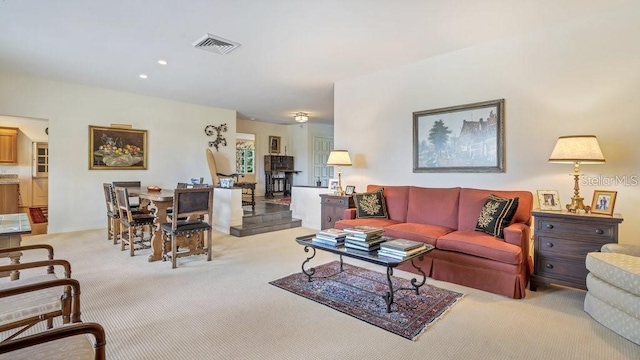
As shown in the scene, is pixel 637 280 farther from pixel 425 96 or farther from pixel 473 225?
pixel 425 96

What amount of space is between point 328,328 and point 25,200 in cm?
934

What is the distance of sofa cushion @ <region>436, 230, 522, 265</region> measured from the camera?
9.04 feet

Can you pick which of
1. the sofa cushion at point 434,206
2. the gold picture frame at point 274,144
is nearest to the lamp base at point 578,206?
the sofa cushion at point 434,206

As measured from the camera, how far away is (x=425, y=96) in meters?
4.29

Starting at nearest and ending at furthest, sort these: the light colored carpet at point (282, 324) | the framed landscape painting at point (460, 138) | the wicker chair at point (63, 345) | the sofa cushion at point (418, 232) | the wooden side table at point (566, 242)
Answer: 1. the wicker chair at point (63, 345)
2. the light colored carpet at point (282, 324)
3. the wooden side table at point (566, 242)
4. the sofa cushion at point (418, 232)
5. the framed landscape painting at point (460, 138)

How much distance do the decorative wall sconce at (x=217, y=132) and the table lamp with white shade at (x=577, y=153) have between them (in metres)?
6.60

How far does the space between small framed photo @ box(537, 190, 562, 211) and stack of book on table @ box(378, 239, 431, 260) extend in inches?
54.3

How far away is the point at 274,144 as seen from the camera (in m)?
10.2

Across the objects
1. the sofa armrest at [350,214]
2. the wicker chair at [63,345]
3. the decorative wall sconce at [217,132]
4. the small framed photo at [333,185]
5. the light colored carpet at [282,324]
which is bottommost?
the light colored carpet at [282,324]

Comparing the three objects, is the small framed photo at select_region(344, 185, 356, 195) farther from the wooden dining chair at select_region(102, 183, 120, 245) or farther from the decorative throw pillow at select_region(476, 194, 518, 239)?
the wooden dining chair at select_region(102, 183, 120, 245)

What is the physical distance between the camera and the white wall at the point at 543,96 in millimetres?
2928

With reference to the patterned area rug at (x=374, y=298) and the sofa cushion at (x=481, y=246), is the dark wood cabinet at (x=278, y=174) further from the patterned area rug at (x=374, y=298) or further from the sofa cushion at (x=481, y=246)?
the sofa cushion at (x=481, y=246)

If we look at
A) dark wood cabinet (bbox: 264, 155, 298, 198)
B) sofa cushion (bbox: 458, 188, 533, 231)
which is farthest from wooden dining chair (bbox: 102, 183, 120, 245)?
dark wood cabinet (bbox: 264, 155, 298, 198)

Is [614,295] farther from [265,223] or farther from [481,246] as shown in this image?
[265,223]
